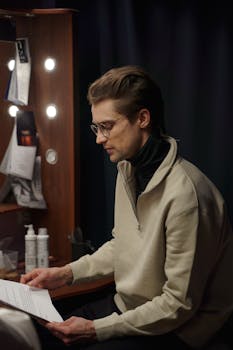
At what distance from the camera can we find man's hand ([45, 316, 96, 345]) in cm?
141

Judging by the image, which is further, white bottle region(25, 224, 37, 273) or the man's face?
white bottle region(25, 224, 37, 273)

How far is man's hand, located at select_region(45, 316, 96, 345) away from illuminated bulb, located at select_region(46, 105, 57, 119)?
3.40ft

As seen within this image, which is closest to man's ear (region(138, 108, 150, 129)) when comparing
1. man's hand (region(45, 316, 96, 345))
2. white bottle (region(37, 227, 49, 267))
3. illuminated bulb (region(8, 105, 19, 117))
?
man's hand (region(45, 316, 96, 345))

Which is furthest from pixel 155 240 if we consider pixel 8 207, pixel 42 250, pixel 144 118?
pixel 8 207

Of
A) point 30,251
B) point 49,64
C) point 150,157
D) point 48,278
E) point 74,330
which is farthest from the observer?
point 49,64

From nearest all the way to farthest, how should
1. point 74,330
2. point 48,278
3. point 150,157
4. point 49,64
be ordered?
point 74,330
point 150,157
point 48,278
point 49,64

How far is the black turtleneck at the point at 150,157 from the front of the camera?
59.8 inches

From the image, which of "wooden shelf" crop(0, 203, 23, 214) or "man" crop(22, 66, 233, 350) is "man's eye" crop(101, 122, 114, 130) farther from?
"wooden shelf" crop(0, 203, 23, 214)

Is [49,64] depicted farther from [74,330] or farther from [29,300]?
[74,330]

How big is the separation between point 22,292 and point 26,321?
0.58 meters

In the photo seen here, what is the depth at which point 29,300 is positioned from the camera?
1.50 m

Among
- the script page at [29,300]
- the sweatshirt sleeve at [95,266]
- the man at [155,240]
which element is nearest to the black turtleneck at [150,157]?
the man at [155,240]

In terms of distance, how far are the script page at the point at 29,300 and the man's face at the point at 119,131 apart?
19.0 inches

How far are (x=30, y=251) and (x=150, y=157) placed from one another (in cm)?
82
